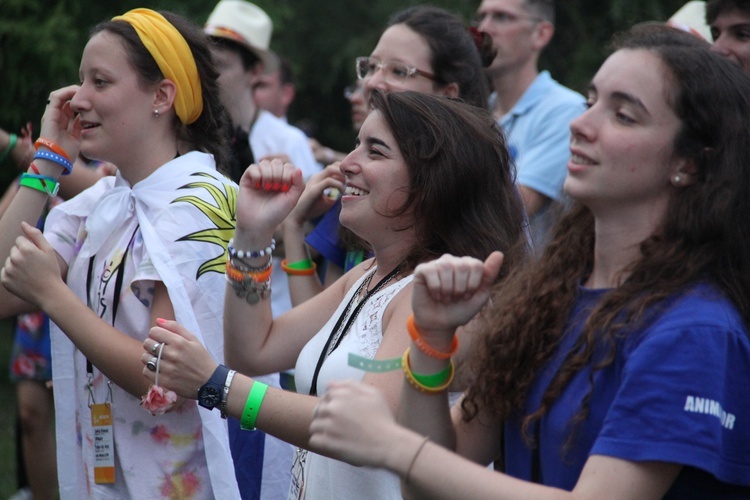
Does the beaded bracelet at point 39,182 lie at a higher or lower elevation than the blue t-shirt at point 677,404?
lower

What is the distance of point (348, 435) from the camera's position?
187 centimetres

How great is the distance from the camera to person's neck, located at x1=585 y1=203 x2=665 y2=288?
2.07 metres

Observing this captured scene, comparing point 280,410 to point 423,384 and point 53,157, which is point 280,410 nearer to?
point 423,384

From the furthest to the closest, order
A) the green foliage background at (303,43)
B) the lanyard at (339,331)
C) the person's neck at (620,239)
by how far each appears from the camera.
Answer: the green foliage background at (303,43) < the lanyard at (339,331) < the person's neck at (620,239)

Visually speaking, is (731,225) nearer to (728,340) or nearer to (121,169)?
(728,340)

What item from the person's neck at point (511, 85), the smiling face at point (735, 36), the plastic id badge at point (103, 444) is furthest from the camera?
the person's neck at point (511, 85)

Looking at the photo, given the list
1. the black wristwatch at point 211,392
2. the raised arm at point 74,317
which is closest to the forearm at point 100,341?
the raised arm at point 74,317

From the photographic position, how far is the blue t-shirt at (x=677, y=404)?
1.79 m

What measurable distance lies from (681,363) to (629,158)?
0.46m

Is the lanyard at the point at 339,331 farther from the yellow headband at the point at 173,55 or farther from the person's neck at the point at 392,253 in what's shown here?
the yellow headband at the point at 173,55

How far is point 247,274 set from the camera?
9.63ft

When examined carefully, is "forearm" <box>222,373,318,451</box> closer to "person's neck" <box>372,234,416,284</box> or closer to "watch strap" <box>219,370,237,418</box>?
"watch strap" <box>219,370,237,418</box>

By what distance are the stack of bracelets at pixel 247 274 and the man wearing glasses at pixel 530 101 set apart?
1575mm

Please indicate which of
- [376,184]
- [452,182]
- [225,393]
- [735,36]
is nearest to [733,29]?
[735,36]
